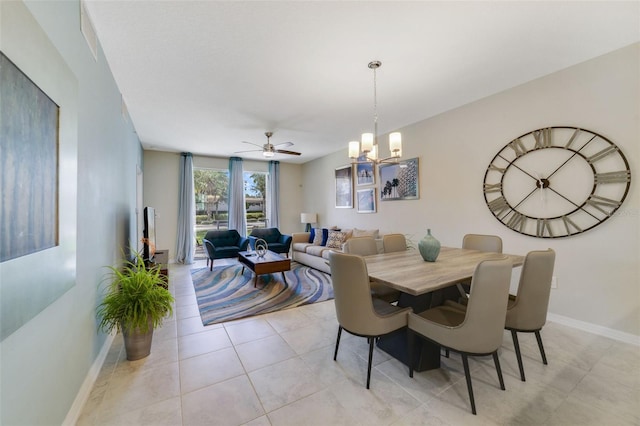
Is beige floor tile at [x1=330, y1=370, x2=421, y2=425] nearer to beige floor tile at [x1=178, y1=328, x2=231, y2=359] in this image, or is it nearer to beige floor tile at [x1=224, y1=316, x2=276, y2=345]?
beige floor tile at [x1=224, y1=316, x2=276, y2=345]

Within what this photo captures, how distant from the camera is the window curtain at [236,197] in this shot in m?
6.92

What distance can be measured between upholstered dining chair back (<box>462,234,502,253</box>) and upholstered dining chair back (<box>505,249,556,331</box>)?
914mm

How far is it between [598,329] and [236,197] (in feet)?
22.7

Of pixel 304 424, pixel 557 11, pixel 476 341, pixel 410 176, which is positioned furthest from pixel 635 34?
pixel 304 424

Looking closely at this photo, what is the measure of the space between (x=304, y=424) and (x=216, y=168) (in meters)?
6.55

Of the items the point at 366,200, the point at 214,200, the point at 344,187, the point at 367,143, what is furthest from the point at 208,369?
the point at 214,200

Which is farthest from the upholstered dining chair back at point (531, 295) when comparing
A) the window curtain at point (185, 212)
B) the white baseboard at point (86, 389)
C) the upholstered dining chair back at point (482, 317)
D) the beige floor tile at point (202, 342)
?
the window curtain at point (185, 212)

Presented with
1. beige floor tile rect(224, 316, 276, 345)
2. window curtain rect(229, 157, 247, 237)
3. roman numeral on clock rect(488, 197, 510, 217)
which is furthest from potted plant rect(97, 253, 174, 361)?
window curtain rect(229, 157, 247, 237)

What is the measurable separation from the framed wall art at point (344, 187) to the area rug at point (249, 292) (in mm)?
1838

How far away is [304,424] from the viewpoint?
1.54 meters

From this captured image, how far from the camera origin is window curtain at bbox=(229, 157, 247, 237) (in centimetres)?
692

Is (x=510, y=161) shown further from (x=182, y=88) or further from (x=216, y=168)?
(x=216, y=168)

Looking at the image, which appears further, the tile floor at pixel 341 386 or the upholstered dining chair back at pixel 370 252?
the upholstered dining chair back at pixel 370 252

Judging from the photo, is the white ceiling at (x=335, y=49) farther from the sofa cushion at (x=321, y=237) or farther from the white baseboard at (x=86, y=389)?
the sofa cushion at (x=321, y=237)
